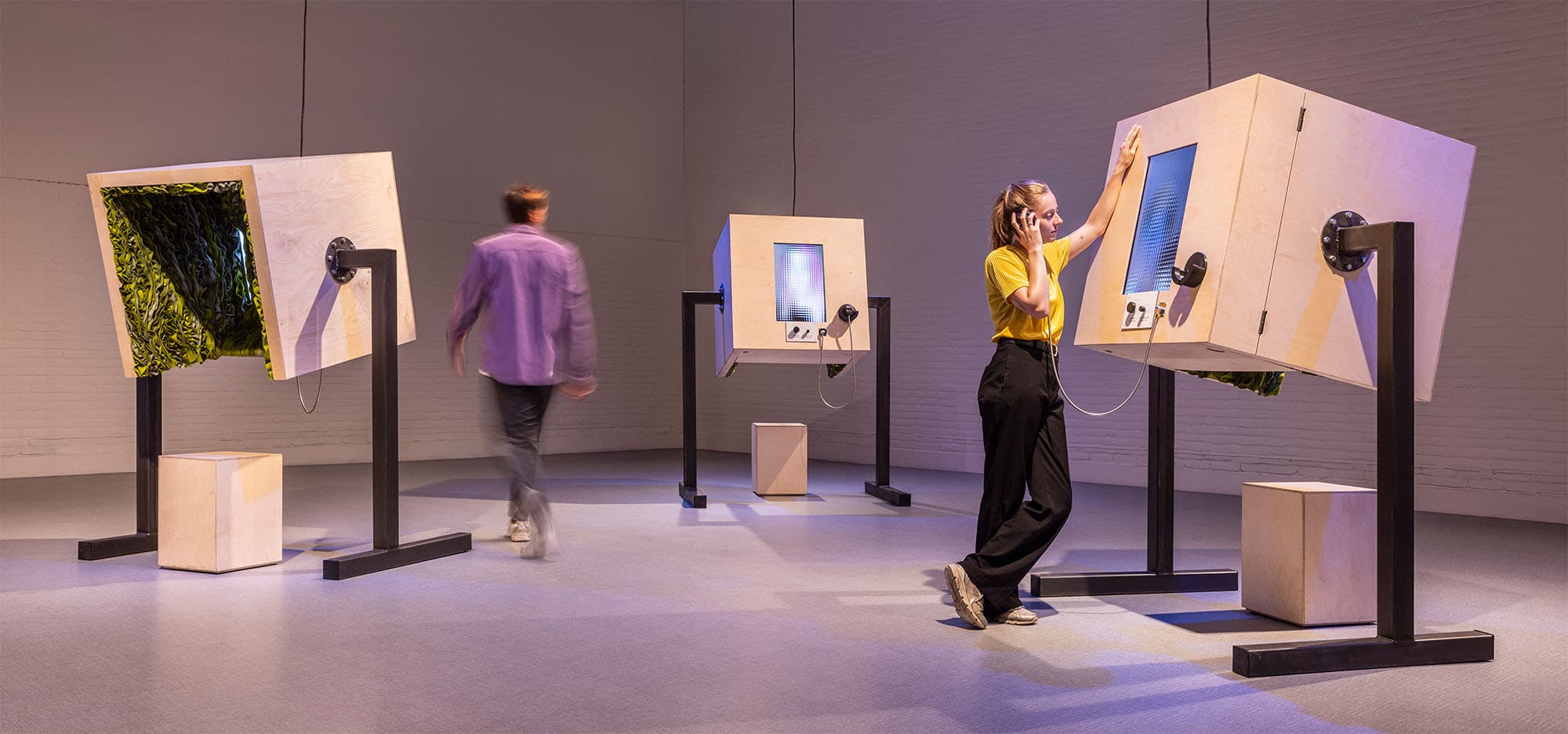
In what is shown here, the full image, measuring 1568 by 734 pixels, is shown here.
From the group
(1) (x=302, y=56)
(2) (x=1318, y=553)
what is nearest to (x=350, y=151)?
(1) (x=302, y=56)

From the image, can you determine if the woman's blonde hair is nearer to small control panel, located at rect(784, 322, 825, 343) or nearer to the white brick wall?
small control panel, located at rect(784, 322, 825, 343)

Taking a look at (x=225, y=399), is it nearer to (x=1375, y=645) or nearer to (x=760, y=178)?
(x=760, y=178)

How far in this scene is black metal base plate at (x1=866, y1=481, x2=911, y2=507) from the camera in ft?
20.6

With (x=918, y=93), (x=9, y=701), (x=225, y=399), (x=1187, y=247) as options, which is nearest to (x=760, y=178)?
(x=918, y=93)

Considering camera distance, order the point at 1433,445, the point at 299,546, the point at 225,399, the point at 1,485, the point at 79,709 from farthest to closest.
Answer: the point at 225,399
the point at 1,485
the point at 1433,445
the point at 299,546
the point at 79,709

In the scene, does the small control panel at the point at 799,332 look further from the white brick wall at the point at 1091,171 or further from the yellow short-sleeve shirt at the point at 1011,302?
the yellow short-sleeve shirt at the point at 1011,302

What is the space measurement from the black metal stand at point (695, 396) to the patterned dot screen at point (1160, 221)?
123 inches

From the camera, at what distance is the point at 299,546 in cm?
474

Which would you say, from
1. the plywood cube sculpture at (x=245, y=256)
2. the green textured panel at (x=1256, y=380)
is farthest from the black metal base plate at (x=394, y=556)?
the green textured panel at (x=1256, y=380)

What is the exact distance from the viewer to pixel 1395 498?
2898 millimetres

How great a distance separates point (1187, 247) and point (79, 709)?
3.04m

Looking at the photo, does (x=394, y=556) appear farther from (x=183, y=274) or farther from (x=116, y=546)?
(x=183, y=274)

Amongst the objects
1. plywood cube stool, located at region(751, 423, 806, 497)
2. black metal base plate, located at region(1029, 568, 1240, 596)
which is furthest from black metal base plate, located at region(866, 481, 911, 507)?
black metal base plate, located at region(1029, 568, 1240, 596)

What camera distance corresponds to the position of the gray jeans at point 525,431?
4461 mm
